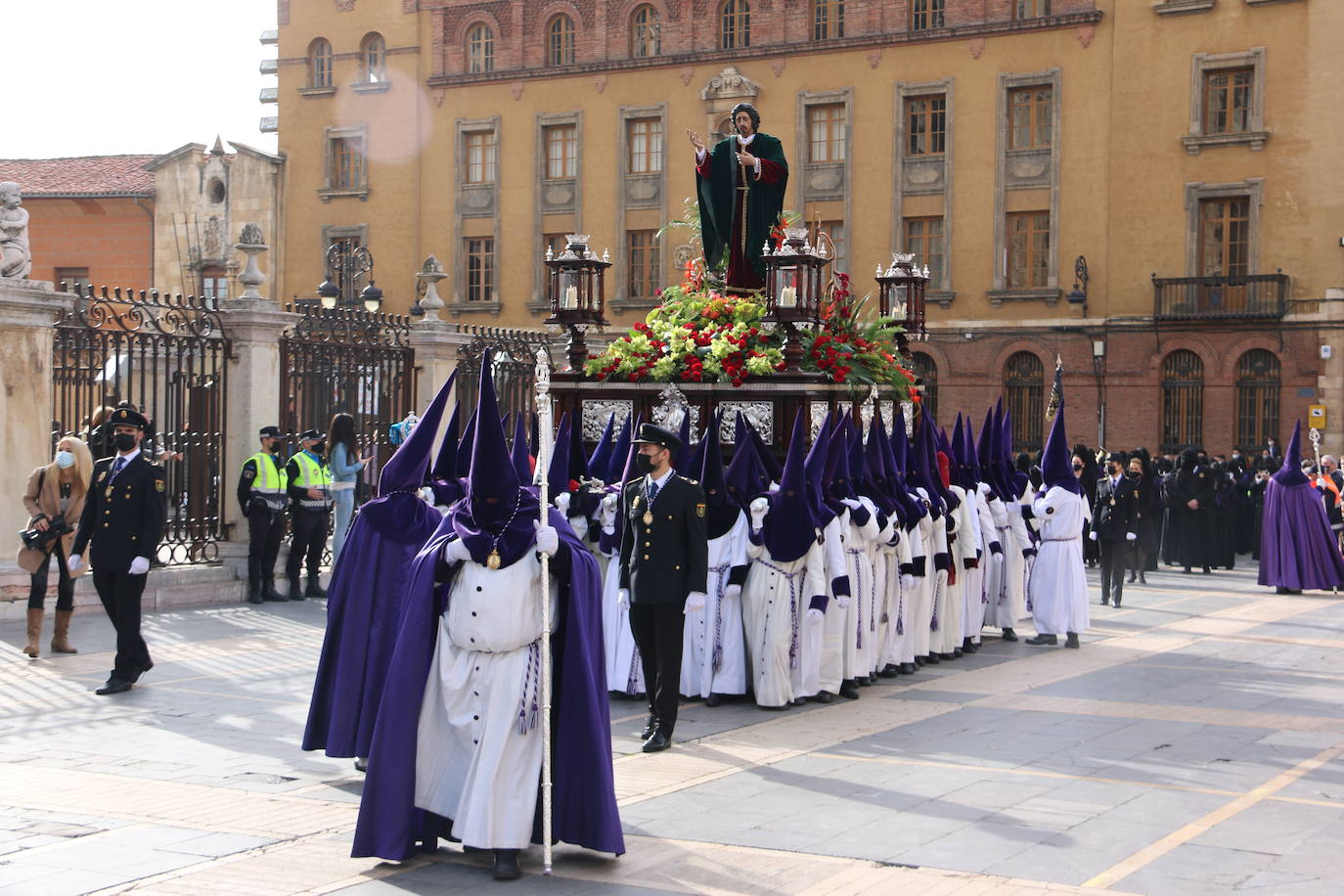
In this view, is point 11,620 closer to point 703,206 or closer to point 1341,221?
point 703,206

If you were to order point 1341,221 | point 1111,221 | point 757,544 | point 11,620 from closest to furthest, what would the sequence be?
point 757,544 → point 11,620 → point 1341,221 → point 1111,221

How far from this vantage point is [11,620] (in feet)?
46.8

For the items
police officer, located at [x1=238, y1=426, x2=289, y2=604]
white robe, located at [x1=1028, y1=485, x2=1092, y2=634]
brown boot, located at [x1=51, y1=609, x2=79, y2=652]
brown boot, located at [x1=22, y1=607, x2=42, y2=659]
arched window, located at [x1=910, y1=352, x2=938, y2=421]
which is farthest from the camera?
arched window, located at [x1=910, y1=352, x2=938, y2=421]

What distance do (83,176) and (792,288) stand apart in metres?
36.3

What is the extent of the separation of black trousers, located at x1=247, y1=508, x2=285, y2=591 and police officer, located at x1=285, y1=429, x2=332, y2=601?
0.21m

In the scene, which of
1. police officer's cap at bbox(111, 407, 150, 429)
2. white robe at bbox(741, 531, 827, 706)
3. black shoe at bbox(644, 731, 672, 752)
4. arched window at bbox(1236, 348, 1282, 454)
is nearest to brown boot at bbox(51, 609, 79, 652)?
police officer's cap at bbox(111, 407, 150, 429)

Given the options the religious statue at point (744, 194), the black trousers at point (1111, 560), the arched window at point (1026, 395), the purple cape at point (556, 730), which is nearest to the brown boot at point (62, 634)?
the religious statue at point (744, 194)

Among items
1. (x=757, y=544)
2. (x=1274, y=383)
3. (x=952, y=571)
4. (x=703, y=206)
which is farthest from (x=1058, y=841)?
(x=1274, y=383)

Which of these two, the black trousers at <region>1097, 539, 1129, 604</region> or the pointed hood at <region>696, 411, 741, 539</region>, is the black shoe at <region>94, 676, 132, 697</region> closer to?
the pointed hood at <region>696, 411, 741, 539</region>

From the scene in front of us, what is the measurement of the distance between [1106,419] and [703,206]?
920 inches

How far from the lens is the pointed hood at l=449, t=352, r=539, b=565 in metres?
6.89

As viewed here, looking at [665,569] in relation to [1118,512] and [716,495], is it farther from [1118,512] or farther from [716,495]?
[1118,512]

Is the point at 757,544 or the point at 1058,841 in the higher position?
the point at 757,544

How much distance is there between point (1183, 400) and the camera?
35.5 meters
